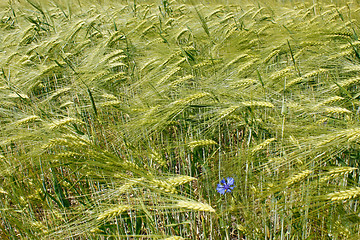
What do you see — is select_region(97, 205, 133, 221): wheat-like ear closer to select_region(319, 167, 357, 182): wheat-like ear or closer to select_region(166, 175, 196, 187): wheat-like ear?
select_region(166, 175, 196, 187): wheat-like ear

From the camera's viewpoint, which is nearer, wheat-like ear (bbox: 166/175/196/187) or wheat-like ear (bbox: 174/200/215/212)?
wheat-like ear (bbox: 174/200/215/212)

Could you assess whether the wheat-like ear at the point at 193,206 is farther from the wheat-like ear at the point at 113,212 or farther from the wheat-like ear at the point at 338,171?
the wheat-like ear at the point at 338,171

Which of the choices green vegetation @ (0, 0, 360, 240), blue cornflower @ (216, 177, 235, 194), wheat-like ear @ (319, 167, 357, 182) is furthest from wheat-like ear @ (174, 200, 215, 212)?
wheat-like ear @ (319, 167, 357, 182)

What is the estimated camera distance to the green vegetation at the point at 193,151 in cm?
97

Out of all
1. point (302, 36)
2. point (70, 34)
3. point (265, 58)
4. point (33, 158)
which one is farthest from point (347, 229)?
point (70, 34)

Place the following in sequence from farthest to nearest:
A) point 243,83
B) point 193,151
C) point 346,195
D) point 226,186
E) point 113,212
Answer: point 243,83, point 193,151, point 226,186, point 113,212, point 346,195

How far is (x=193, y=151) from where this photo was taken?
4.26 ft

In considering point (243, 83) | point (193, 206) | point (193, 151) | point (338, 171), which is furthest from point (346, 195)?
point (243, 83)

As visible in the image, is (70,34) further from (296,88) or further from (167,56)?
(296,88)

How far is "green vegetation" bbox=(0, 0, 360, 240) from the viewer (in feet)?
3.19

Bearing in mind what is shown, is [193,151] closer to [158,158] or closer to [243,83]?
[158,158]

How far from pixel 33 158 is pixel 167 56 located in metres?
1.03

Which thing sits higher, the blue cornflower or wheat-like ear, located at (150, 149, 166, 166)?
wheat-like ear, located at (150, 149, 166, 166)

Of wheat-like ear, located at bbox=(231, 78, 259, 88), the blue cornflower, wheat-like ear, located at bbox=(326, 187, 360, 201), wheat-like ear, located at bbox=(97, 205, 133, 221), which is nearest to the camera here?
wheat-like ear, located at bbox=(326, 187, 360, 201)
